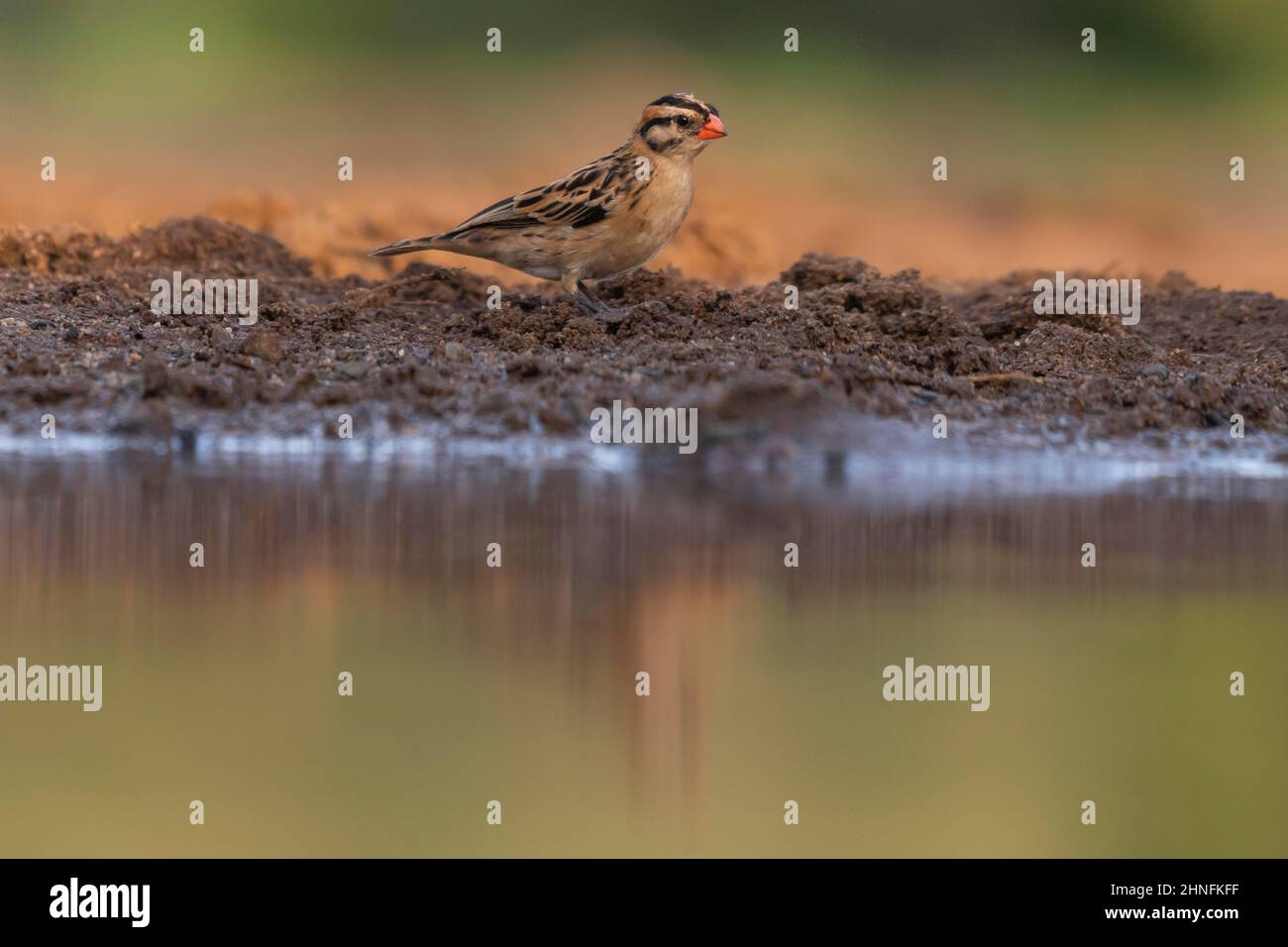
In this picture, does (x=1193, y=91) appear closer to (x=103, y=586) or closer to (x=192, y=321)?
(x=192, y=321)

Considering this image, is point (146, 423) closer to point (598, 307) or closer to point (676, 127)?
point (598, 307)

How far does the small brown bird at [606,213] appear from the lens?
11656 mm

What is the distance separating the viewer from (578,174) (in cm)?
1187

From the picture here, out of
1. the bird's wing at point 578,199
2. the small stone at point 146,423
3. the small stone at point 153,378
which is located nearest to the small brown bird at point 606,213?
the bird's wing at point 578,199

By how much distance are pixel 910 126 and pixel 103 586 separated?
1534cm

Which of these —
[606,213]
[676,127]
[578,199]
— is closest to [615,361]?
A: [606,213]

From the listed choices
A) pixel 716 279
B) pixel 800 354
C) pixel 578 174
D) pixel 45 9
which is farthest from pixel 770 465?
pixel 45 9

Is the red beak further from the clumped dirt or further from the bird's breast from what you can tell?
the clumped dirt

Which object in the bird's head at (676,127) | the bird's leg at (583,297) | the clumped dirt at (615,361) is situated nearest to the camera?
the clumped dirt at (615,361)

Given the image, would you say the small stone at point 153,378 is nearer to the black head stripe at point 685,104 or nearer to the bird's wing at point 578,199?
the bird's wing at point 578,199

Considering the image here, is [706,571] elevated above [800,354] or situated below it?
below

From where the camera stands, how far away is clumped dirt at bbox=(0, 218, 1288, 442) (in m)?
9.62

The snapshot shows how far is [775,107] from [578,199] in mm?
8947

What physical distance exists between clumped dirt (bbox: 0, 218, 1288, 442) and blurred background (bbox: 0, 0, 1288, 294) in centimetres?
613
